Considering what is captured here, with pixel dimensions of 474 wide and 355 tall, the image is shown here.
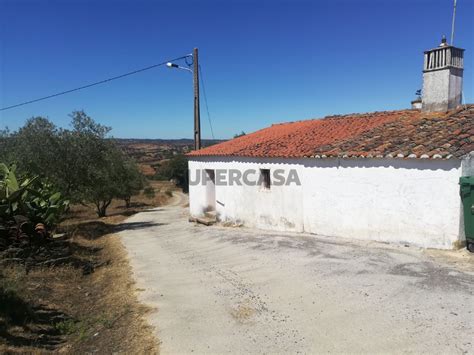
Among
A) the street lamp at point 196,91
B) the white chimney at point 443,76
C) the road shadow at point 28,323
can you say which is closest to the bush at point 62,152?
the street lamp at point 196,91

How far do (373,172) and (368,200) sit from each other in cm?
71

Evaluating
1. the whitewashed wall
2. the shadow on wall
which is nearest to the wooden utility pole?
the whitewashed wall

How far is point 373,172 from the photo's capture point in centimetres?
941

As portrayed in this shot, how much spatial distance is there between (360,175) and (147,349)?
6740mm

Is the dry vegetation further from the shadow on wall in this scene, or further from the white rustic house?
the shadow on wall

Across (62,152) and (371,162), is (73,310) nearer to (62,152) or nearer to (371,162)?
(371,162)

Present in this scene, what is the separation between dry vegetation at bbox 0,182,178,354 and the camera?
5301 mm

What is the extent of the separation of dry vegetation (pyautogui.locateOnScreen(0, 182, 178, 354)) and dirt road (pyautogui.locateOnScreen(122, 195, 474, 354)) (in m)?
0.35

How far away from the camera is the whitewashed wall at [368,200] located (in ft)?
27.2

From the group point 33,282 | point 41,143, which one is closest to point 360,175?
point 33,282

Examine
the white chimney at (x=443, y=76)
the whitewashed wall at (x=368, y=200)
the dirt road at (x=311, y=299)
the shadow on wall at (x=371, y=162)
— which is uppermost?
the white chimney at (x=443, y=76)

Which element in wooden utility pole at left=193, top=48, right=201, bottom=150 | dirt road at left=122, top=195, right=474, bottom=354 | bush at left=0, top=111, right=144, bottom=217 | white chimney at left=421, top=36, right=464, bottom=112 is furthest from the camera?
wooden utility pole at left=193, top=48, right=201, bottom=150

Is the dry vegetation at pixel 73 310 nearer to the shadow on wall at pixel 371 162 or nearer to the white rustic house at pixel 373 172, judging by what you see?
the white rustic house at pixel 373 172

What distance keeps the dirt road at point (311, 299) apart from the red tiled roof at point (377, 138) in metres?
2.27
